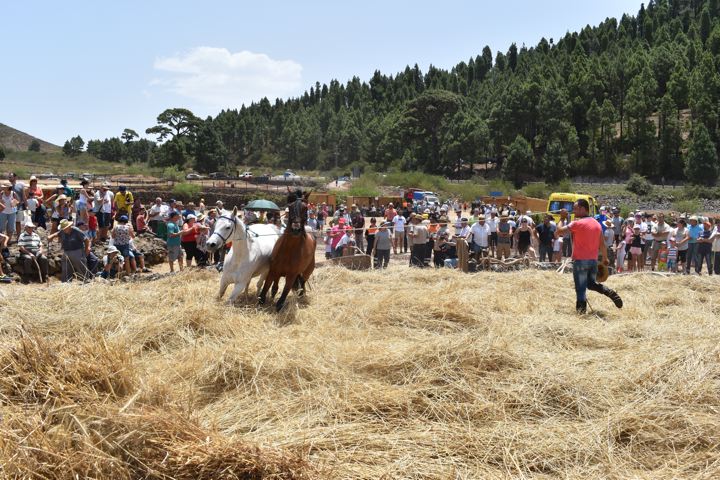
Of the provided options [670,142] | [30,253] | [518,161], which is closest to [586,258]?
[30,253]

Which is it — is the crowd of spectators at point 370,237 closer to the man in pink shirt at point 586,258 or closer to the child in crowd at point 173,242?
the child in crowd at point 173,242

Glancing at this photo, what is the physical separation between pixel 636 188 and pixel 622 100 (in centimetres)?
2407

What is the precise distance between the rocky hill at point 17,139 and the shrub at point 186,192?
478ft

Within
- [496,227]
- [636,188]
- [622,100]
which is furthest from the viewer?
[622,100]

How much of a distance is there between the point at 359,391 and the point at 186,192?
173 ft

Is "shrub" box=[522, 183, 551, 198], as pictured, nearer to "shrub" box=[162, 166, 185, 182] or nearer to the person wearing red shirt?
"shrub" box=[162, 166, 185, 182]

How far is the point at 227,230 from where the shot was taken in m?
8.48

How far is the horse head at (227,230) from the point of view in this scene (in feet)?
27.2

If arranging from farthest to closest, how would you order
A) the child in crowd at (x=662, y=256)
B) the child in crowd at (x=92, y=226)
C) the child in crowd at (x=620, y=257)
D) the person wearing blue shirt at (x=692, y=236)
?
the child in crowd at (x=620, y=257)
the child in crowd at (x=662, y=256)
the child in crowd at (x=92, y=226)
the person wearing blue shirt at (x=692, y=236)

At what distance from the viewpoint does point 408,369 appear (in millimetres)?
5445

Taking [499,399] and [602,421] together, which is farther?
[499,399]

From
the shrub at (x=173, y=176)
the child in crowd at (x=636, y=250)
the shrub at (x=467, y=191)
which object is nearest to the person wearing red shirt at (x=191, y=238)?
the child in crowd at (x=636, y=250)

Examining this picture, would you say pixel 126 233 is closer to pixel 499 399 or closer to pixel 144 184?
pixel 499 399

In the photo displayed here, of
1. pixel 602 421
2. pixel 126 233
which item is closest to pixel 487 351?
pixel 602 421
